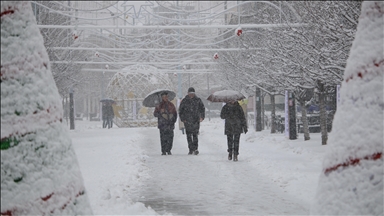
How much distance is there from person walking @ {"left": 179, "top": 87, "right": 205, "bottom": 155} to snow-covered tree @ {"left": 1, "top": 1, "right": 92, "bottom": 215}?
13680 mm

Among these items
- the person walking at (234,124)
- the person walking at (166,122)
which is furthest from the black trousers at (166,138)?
the person walking at (234,124)

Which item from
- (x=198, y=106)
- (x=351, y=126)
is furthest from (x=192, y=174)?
(x=351, y=126)

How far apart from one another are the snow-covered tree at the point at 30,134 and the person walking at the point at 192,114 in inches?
539

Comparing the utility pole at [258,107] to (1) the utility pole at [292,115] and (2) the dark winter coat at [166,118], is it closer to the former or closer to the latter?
(1) the utility pole at [292,115]

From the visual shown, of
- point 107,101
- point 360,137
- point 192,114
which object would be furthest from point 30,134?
point 107,101

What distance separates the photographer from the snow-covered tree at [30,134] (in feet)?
8.98

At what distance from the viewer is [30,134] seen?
278 cm

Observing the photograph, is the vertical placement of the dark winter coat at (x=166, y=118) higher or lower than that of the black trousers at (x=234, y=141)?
higher

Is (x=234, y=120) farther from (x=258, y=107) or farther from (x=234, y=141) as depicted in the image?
(x=258, y=107)

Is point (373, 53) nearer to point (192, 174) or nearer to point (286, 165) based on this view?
point (192, 174)

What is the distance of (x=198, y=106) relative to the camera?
55.6 feet

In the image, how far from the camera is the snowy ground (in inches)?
320

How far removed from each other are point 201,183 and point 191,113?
→ 615cm

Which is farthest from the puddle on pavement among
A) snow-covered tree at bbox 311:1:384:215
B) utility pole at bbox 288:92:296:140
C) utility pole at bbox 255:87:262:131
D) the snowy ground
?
utility pole at bbox 255:87:262:131
